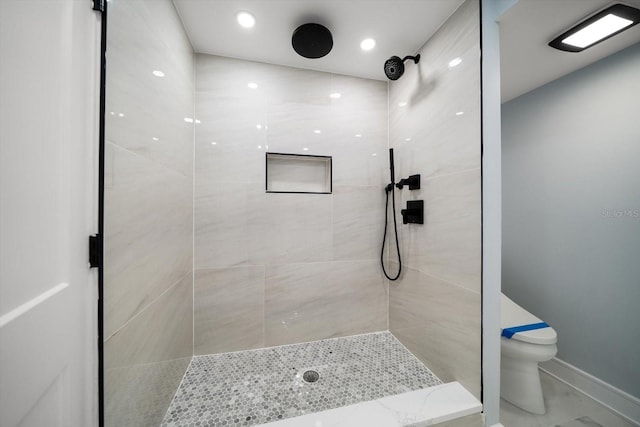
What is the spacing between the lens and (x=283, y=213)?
1655 mm

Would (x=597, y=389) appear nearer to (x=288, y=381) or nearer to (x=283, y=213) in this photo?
(x=288, y=381)

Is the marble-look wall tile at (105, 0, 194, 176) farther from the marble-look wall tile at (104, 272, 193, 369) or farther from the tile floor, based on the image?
the tile floor

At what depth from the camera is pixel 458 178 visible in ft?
3.96

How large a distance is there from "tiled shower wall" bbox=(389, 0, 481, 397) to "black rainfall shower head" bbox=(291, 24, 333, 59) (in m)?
0.65

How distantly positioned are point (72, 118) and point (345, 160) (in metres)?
1.45

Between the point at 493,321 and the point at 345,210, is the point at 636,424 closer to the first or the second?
the point at 493,321

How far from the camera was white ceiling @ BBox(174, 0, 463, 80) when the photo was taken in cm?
119

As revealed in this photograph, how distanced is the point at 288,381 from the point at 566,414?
169 cm

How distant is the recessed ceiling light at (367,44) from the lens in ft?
4.73

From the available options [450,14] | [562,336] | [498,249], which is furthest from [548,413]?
[450,14]

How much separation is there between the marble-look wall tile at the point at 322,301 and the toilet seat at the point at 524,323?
800 millimetres

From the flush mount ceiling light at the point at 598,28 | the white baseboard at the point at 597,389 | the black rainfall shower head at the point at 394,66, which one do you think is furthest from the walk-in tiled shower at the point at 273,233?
the white baseboard at the point at 597,389

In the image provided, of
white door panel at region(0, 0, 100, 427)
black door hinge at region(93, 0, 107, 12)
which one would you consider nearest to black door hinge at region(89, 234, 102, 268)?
white door panel at region(0, 0, 100, 427)

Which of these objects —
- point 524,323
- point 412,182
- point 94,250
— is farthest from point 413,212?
point 94,250
